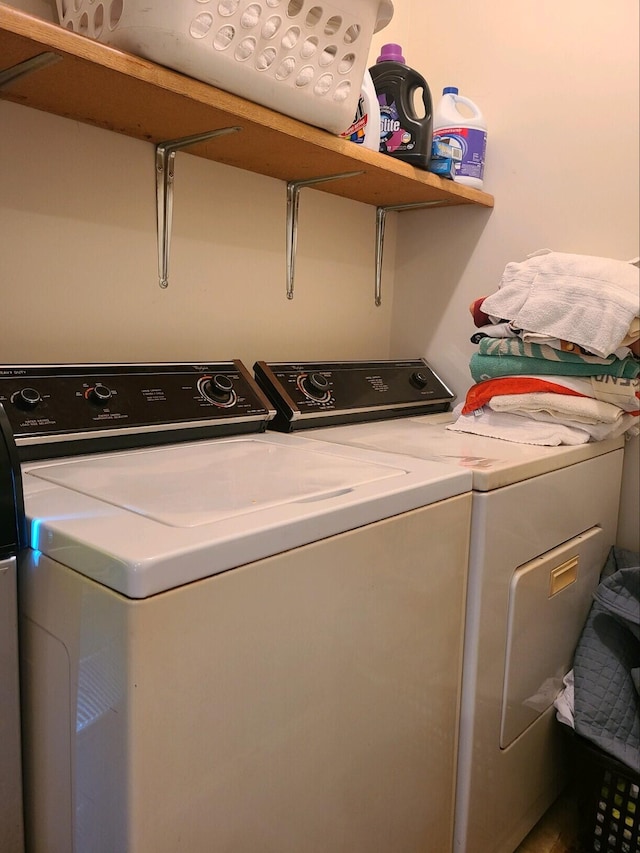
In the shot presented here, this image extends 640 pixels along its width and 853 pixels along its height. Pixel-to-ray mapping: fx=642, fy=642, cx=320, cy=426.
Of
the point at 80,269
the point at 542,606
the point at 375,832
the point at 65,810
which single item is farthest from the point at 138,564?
the point at 542,606

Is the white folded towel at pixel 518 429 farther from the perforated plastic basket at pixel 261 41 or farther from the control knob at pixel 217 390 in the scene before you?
the perforated plastic basket at pixel 261 41

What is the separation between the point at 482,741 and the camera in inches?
49.8

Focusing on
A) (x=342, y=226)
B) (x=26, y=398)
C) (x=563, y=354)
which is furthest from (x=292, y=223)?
(x=26, y=398)

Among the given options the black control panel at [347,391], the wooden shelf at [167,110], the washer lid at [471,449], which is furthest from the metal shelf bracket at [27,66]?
the washer lid at [471,449]

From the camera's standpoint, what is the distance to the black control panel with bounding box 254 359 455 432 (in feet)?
5.03

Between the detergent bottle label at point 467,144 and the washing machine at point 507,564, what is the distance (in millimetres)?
642

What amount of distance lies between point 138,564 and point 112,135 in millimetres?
1081

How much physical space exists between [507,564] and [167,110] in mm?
1082

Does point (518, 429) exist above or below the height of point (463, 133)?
below

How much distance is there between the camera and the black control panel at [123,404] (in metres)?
1.12

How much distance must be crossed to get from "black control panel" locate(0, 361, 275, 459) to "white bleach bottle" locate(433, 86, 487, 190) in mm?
915

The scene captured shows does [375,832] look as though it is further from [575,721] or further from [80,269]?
[80,269]

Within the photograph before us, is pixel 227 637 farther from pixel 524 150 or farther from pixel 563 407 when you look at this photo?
pixel 524 150

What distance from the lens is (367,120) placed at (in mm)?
1579
